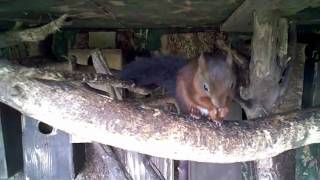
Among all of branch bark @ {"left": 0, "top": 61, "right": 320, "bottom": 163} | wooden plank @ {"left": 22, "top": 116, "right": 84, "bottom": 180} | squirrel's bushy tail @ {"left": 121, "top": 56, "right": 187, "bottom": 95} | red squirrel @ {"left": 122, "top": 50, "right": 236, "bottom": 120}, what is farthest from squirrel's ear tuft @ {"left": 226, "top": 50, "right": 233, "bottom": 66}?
wooden plank @ {"left": 22, "top": 116, "right": 84, "bottom": 180}

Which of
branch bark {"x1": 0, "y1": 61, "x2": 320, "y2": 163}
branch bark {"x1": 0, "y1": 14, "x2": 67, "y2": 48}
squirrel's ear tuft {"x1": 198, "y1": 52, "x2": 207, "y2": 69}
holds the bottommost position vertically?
branch bark {"x1": 0, "y1": 61, "x2": 320, "y2": 163}

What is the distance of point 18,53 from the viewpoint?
1.89m

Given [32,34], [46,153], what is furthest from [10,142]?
[32,34]

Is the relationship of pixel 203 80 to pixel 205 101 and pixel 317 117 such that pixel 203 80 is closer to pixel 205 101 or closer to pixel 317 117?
pixel 205 101

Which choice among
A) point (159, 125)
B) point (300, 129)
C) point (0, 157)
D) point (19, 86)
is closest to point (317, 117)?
point (300, 129)

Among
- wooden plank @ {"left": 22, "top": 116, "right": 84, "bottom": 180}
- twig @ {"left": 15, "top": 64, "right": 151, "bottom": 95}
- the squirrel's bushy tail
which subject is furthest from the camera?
wooden plank @ {"left": 22, "top": 116, "right": 84, "bottom": 180}

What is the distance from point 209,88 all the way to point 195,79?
98 millimetres

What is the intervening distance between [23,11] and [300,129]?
824mm

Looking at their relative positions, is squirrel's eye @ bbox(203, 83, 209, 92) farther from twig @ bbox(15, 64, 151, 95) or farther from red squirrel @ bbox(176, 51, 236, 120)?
twig @ bbox(15, 64, 151, 95)

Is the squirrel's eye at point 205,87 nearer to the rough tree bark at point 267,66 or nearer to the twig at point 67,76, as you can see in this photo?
the rough tree bark at point 267,66

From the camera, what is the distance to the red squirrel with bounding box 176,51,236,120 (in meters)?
1.46

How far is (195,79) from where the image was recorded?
1.57 meters

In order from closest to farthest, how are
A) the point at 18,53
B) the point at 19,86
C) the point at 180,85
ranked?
the point at 19,86
the point at 180,85
the point at 18,53

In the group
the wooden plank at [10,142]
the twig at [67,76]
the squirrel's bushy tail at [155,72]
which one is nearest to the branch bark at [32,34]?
the twig at [67,76]
